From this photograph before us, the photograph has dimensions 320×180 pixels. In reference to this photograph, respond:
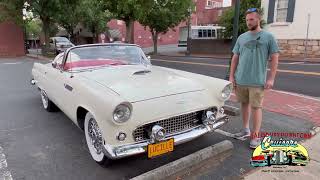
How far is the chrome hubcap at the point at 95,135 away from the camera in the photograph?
3.43 m

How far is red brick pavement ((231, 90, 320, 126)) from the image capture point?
549 cm

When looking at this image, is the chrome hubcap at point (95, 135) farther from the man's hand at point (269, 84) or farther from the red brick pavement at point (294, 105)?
the red brick pavement at point (294, 105)

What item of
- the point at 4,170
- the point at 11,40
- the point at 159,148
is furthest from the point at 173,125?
the point at 11,40

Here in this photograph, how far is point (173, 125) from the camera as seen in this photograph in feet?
11.3

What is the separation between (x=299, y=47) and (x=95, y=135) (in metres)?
17.9

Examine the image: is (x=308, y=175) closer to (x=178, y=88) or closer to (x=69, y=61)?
(x=178, y=88)

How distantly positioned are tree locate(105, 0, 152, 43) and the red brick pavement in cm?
1019

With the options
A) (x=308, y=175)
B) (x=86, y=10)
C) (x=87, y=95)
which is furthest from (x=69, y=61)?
(x=86, y=10)

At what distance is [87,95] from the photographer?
342cm

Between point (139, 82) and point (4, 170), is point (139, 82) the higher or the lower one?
the higher one

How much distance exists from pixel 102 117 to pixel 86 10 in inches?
1060

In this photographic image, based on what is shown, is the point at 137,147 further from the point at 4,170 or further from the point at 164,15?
the point at 164,15

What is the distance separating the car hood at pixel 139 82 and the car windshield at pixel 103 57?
253 mm

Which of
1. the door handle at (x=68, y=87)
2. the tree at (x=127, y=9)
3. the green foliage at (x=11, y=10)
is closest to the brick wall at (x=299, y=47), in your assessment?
the tree at (x=127, y=9)
